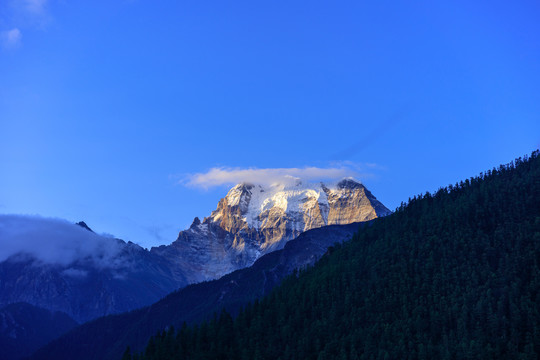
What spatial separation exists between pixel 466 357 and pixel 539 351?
21087 millimetres

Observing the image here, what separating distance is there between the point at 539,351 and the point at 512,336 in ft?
28.4

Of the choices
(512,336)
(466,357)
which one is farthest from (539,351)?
(466,357)

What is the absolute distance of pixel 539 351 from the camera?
194 metres

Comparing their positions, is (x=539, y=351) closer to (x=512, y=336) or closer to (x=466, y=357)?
(x=512, y=336)

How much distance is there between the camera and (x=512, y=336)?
199125 mm

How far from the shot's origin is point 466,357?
195625 millimetres
